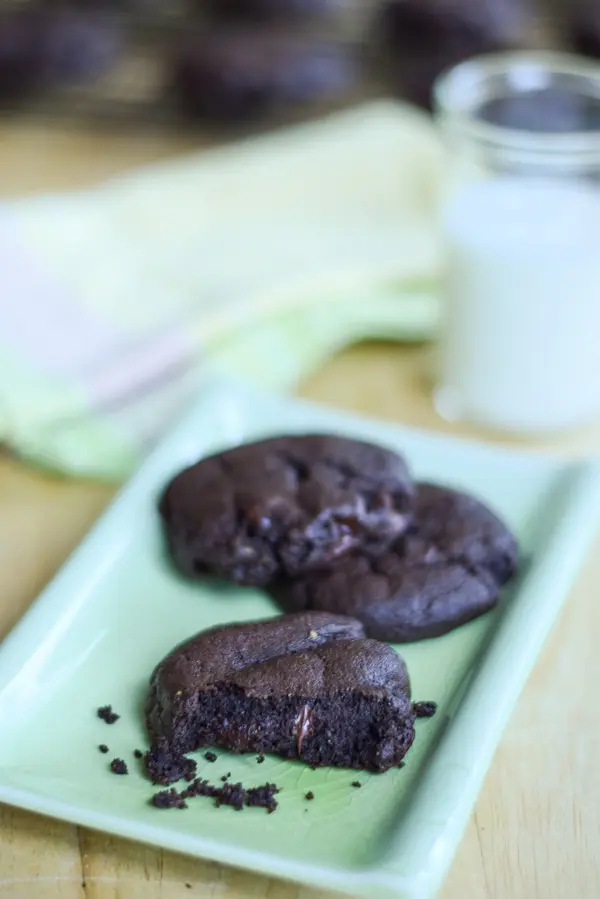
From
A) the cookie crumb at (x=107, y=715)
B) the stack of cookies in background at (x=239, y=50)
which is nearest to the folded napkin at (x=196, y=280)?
the stack of cookies in background at (x=239, y=50)

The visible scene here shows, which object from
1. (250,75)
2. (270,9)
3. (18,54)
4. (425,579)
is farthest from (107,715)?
(270,9)

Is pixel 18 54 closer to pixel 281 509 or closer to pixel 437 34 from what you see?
pixel 437 34

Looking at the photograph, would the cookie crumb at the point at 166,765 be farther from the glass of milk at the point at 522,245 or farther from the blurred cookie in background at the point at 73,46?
the blurred cookie in background at the point at 73,46

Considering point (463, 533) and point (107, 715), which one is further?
point (463, 533)

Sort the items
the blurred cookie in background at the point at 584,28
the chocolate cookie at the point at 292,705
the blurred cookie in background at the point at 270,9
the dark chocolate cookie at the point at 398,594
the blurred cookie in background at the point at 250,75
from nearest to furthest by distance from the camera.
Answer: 1. the chocolate cookie at the point at 292,705
2. the dark chocolate cookie at the point at 398,594
3. the blurred cookie in background at the point at 250,75
4. the blurred cookie in background at the point at 584,28
5. the blurred cookie in background at the point at 270,9

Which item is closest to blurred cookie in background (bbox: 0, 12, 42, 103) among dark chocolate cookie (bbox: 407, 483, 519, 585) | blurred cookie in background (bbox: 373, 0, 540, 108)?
blurred cookie in background (bbox: 373, 0, 540, 108)

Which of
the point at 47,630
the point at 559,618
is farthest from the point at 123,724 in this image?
the point at 559,618
